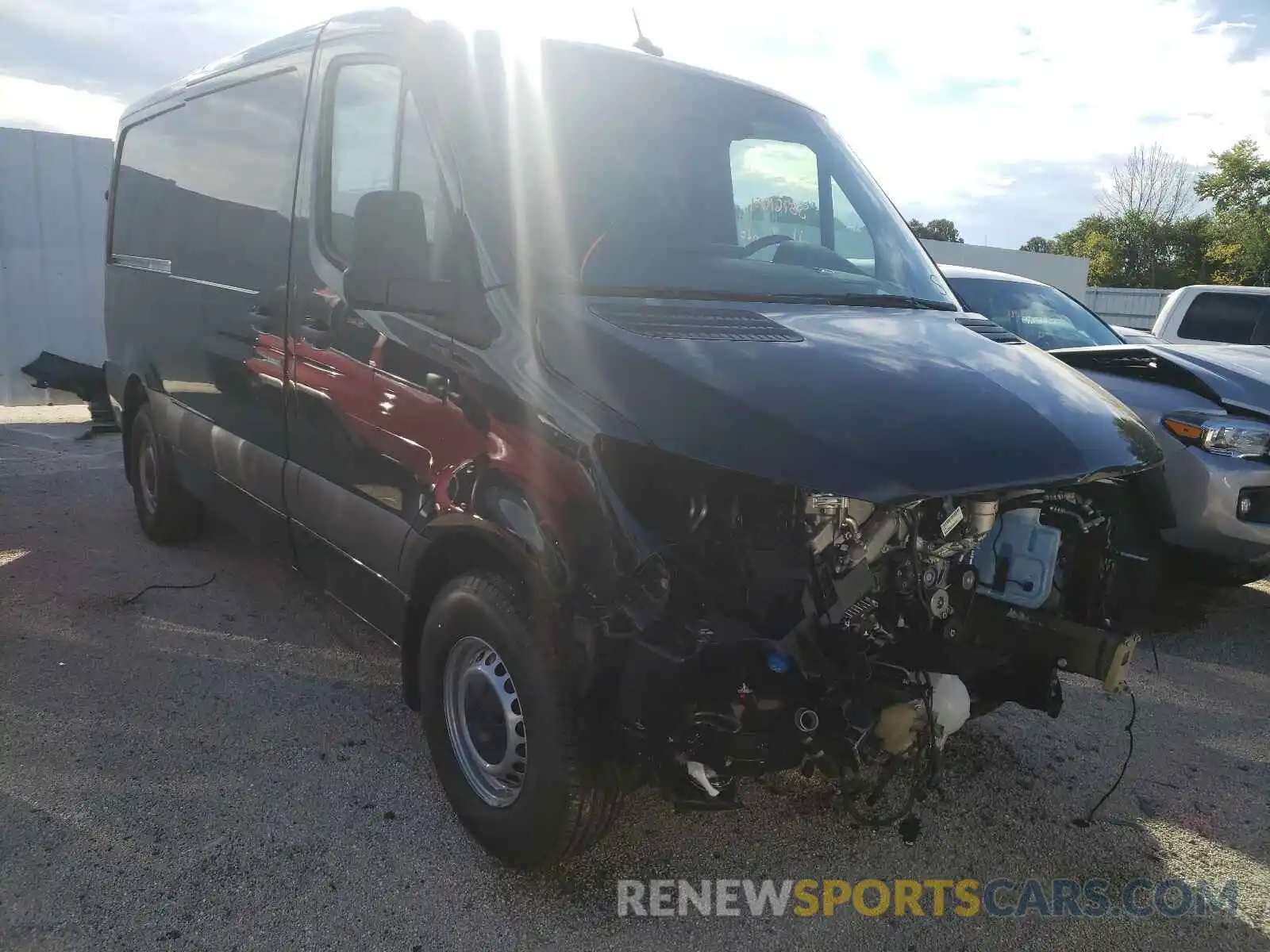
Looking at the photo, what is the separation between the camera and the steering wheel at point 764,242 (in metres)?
3.30

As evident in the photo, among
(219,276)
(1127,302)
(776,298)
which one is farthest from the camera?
(1127,302)

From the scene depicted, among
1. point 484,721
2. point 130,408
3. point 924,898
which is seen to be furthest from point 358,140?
point 130,408

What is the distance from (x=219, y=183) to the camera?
4184 millimetres

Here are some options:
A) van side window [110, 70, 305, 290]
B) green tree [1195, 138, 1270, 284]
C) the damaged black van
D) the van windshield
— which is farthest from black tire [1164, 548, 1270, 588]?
green tree [1195, 138, 1270, 284]

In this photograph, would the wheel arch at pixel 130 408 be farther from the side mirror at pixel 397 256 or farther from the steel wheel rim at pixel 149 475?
the side mirror at pixel 397 256

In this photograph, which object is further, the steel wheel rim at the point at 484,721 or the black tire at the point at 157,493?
the black tire at the point at 157,493

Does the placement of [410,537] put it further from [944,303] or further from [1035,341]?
[1035,341]

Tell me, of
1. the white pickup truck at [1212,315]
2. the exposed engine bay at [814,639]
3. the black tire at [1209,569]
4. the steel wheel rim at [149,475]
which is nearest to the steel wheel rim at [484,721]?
the exposed engine bay at [814,639]

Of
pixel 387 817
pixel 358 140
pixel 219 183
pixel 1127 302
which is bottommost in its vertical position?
pixel 387 817

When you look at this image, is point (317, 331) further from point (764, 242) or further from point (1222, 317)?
point (1222, 317)

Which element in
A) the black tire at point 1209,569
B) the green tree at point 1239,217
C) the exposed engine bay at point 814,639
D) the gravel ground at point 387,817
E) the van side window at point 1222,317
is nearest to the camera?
the exposed engine bay at point 814,639

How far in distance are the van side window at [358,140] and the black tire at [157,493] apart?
7.62ft

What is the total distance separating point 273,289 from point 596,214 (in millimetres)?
1379

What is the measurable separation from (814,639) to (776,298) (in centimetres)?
117
